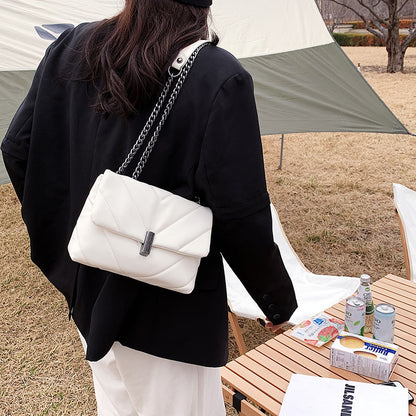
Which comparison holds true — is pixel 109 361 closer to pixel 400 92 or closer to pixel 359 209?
pixel 359 209

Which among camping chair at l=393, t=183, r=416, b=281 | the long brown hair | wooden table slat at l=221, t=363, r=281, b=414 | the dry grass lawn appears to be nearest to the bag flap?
the long brown hair

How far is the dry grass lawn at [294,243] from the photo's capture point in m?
2.68

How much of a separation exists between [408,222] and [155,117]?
2.52 m

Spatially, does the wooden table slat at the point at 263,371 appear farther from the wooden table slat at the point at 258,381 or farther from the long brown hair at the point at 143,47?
the long brown hair at the point at 143,47

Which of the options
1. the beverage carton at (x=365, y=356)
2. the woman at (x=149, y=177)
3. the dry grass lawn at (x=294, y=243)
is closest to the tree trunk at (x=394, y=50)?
the dry grass lawn at (x=294, y=243)

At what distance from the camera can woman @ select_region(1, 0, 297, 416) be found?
3.62ft

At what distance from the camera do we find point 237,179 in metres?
1.11

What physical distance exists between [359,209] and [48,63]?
4.08 metres

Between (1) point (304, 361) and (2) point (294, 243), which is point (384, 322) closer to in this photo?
(1) point (304, 361)

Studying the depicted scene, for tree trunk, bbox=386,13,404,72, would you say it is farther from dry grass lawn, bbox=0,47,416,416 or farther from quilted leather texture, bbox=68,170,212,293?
quilted leather texture, bbox=68,170,212,293

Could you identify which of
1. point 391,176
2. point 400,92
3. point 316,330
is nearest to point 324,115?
point 391,176

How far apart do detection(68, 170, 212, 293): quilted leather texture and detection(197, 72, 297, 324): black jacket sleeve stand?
72 mm

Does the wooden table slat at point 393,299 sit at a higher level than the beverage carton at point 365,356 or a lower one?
lower

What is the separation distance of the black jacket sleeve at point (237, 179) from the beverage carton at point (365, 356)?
75cm
